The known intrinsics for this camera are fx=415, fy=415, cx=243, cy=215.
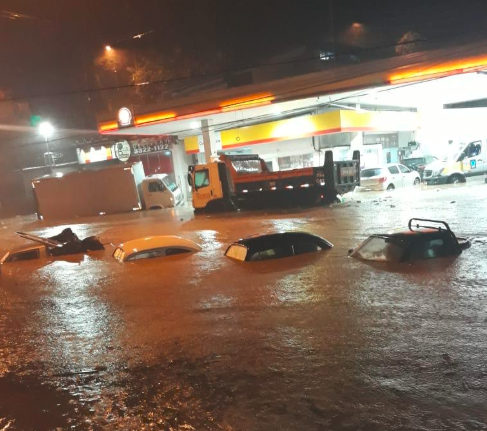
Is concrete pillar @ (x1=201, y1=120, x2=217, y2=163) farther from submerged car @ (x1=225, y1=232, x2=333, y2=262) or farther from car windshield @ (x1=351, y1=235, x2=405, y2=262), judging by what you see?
car windshield @ (x1=351, y1=235, x2=405, y2=262)

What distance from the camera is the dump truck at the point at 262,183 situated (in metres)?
17.4

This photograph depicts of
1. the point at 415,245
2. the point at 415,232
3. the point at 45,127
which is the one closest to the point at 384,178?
the point at 415,232

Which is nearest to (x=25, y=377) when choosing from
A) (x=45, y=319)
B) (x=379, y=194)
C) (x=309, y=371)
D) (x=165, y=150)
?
(x=45, y=319)

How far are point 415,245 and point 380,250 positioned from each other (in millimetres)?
690

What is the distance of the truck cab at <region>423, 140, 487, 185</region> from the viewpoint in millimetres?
21328

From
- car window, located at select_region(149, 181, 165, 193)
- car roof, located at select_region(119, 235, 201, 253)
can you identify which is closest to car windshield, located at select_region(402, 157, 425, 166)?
car window, located at select_region(149, 181, 165, 193)

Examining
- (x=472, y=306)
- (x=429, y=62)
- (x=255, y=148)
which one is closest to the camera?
(x=472, y=306)

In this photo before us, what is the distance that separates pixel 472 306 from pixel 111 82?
92.0 ft

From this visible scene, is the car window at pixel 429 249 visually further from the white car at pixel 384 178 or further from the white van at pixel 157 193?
the white van at pixel 157 193

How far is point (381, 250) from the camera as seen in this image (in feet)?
26.4

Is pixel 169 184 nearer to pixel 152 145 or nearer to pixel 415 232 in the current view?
pixel 152 145

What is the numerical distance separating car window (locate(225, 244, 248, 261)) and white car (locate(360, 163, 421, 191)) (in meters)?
13.2

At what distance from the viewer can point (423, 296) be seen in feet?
19.8

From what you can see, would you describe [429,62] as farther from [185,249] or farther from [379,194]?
[185,249]
